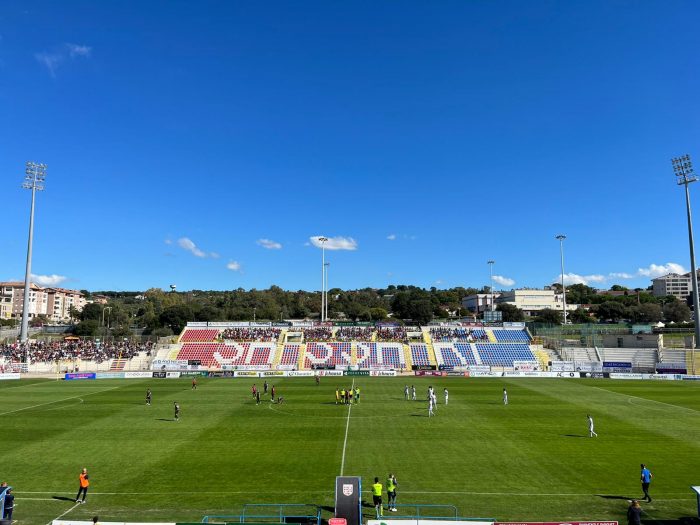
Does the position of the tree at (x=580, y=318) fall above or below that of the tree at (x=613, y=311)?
below

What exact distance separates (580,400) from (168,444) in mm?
32804

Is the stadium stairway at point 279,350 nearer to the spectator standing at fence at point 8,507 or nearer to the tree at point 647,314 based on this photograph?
the spectator standing at fence at point 8,507

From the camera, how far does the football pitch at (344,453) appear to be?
17.6 m

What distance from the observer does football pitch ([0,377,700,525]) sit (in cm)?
1761

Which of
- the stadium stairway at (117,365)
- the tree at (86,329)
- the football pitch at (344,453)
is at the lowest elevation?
the football pitch at (344,453)

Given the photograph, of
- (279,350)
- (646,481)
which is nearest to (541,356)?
(279,350)

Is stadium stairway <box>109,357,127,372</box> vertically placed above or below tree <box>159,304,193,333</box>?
below

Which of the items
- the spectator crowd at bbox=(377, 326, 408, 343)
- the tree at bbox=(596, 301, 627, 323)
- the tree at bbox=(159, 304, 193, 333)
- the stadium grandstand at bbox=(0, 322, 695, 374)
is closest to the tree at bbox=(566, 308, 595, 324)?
the tree at bbox=(596, 301, 627, 323)

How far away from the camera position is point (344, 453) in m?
24.1

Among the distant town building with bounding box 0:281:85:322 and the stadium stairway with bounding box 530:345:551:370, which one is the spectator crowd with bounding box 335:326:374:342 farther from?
the distant town building with bounding box 0:281:85:322

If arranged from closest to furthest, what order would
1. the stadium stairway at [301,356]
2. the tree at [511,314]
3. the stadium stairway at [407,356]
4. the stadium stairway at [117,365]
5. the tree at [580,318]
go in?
the stadium stairway at [117,365]
the stadium stairway at [407,356]
the stadium stairway at [301,356]
the tree at [580,318]
the tree at [511,314]

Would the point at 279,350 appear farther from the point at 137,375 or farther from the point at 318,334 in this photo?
the point at 137,375

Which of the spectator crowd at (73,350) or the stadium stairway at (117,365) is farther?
the stadium stairway at (117,365)

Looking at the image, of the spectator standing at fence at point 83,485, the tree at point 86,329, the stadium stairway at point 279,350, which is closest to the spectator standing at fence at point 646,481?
the spectator standing at fence at point 83,485
